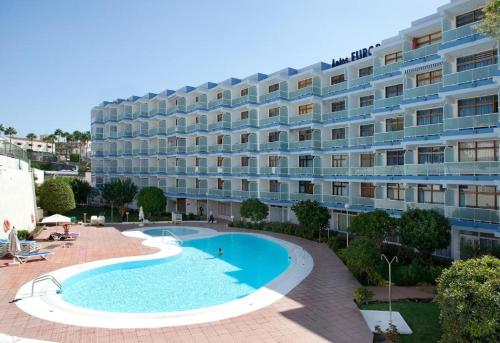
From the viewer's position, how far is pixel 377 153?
3005 cm

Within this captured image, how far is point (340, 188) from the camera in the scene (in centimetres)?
3450

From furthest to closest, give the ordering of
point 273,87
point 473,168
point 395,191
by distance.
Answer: point 273,87, point 395,191, point 473,168

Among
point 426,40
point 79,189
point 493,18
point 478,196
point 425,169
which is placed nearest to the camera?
point 493,18

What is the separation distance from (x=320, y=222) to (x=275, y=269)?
28.9 feet

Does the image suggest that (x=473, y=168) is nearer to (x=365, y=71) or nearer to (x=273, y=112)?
(x=365, y=71)

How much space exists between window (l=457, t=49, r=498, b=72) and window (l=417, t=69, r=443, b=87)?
178 cm

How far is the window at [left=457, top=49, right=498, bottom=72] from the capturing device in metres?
21.5

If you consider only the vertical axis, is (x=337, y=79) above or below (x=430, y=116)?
above

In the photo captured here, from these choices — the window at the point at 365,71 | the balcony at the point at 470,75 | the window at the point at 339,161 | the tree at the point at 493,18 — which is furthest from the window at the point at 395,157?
the tree at the point at 493,18

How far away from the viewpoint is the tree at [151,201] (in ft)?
137

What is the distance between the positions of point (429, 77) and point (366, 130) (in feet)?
24.9

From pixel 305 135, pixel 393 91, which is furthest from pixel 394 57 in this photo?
pixel 305 135

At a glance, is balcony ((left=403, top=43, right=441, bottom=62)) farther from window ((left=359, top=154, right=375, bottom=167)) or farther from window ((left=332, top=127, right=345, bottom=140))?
window ((left=332, top=127, right=345, bottom=140))

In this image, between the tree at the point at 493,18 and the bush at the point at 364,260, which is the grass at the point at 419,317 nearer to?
the bush at the point at 364,260
